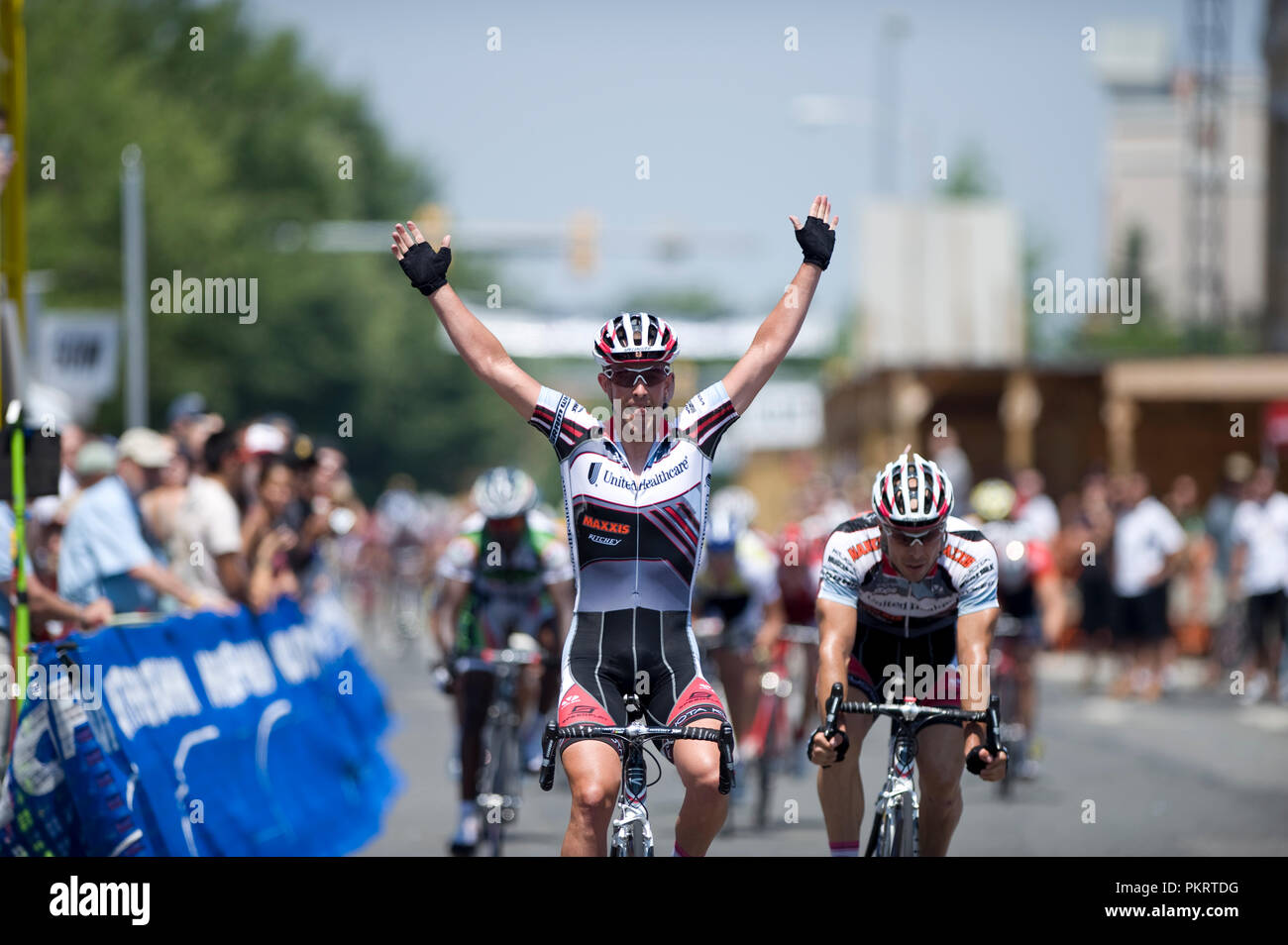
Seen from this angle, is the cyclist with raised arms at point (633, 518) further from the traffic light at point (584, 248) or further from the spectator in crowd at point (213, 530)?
the traffic light at point (584, 248)

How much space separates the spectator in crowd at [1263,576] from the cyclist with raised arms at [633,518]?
1432 centimetres

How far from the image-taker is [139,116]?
141 feet

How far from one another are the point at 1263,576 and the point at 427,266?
1494 cm

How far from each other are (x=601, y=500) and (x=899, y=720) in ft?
4.61

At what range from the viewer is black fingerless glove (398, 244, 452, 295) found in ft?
21.6

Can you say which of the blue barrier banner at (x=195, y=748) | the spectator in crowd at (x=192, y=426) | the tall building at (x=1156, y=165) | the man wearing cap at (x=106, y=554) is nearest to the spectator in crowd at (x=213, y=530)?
the spectator in crowd at (x=192, y=426)

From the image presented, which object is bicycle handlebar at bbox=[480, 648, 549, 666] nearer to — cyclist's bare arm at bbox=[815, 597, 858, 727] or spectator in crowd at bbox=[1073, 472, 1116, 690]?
cyclist's bare arm at bbox=[815, 597, 858, 727]

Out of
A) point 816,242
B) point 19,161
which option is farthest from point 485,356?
point 19,161

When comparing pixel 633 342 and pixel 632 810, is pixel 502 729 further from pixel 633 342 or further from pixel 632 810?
pixel 633 342

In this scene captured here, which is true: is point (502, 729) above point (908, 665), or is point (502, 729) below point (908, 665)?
below

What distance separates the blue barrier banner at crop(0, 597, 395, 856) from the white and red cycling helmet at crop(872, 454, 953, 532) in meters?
2.98

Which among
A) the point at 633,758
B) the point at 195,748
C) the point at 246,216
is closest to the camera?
the point at 633,758

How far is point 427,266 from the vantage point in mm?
6598
